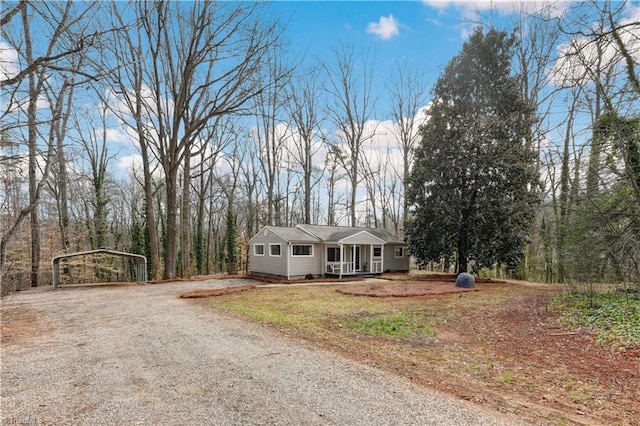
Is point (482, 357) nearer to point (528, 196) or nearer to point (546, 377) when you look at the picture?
point (546, 377)

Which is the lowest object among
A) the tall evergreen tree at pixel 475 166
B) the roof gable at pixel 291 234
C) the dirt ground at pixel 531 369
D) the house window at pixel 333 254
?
the dirt ground at pixel 531 369

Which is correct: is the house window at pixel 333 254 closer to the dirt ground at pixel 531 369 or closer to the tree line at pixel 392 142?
the tree line at pixel 392 142

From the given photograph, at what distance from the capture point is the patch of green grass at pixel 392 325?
22.2ft

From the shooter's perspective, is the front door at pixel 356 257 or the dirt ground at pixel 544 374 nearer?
the dirt ground at pixel 544 374

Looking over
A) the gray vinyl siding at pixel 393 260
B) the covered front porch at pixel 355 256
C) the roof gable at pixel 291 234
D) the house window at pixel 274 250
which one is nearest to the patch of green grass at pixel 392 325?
the roof gable at pixel 291 234

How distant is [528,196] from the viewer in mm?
16172

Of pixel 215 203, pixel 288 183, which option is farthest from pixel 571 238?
pixel 215 203

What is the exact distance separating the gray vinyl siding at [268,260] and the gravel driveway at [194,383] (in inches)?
422

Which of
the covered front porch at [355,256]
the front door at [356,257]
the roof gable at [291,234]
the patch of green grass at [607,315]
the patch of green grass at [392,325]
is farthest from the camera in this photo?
the front door at [356,257]

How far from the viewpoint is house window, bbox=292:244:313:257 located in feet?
59.9

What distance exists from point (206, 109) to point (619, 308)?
1749 centimetres

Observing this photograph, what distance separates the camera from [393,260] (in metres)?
22.3

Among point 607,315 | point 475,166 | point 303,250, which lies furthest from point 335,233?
point 607,315

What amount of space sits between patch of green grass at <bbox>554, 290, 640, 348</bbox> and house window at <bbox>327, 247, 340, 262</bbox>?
464 inches
